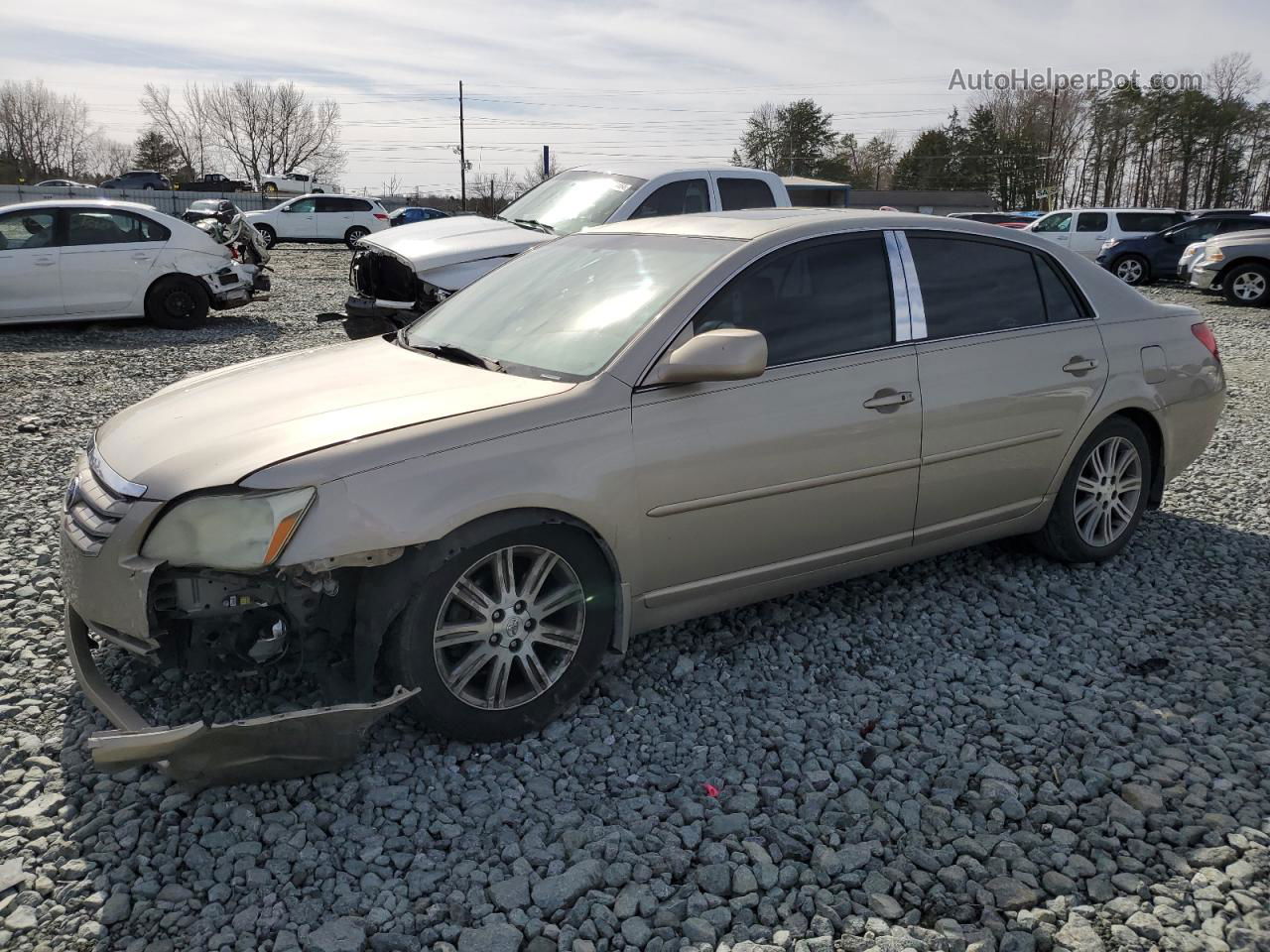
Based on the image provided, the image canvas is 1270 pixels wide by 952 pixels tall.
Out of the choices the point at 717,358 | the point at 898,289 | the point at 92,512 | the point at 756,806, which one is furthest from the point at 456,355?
the point at 756,806

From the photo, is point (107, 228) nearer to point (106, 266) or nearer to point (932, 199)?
point (106, 266)

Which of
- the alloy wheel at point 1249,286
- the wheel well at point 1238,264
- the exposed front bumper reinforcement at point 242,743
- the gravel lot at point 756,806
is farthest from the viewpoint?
the alloy wheel at point 1249,286

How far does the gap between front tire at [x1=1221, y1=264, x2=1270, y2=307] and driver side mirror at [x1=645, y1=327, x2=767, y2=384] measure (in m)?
17.6

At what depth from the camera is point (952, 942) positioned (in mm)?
2328

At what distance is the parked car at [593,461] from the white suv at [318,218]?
29386 mm

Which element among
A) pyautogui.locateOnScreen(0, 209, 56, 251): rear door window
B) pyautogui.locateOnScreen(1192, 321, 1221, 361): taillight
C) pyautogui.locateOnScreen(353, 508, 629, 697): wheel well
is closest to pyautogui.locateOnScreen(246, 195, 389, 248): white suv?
pyautogui.locateOnScreen(0, 209, 56, 251): rear door window

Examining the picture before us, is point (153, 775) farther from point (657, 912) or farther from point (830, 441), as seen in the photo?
point (830, 441)

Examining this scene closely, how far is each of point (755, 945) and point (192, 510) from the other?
188 centimetres

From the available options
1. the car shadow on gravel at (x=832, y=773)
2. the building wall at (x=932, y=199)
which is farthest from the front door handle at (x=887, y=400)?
the building wall at (x=932, y=199)

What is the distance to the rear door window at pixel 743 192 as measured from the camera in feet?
30.4

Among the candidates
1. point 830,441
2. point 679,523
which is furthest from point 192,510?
point 830,441

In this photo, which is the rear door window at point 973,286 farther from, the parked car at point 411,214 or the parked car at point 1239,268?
the parked car at point 411,214

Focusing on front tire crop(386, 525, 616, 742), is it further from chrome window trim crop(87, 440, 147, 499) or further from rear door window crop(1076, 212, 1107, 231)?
rear door window crop(1076, 212, 1107, 231)

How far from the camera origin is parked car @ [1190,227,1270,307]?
1703 cm
